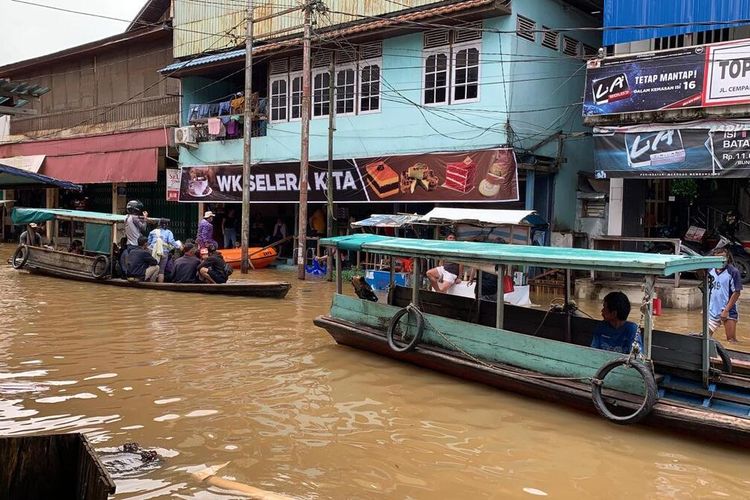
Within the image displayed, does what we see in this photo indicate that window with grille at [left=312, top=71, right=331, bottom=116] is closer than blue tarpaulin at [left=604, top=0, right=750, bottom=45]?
No

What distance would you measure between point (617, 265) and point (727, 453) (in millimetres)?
1833

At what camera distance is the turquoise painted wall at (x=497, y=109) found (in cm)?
1564

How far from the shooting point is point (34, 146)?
28.7m

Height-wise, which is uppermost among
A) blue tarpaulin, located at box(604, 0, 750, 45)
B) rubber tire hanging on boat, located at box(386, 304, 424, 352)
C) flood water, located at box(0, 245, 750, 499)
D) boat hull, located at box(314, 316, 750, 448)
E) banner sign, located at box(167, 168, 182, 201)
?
blue tarpaulin, located at box(604, 0, 750, 45)

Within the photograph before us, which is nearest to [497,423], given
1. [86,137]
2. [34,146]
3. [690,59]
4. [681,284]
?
[681,284]

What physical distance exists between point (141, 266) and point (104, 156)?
1215 cm

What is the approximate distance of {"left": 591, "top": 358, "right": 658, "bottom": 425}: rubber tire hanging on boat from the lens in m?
5.88

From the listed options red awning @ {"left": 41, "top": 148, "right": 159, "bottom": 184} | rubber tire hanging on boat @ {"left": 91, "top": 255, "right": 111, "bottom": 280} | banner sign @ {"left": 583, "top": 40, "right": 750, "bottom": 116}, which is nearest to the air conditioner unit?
red awning @ {"left": 41, "top": 148, "right": 159, "bottom": 184}

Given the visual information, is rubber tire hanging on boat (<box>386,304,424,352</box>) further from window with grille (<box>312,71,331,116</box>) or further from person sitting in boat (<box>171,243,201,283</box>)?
window with grille (<box>312,71,331,116</box>)

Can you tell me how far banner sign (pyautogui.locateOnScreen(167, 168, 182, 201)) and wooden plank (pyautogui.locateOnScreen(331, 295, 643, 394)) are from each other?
625 inches

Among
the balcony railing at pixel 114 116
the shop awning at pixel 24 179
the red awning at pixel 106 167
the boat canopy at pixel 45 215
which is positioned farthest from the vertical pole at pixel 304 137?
the shop awning at pixel 24 179

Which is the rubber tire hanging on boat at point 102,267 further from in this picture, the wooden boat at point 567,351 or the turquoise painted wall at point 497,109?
the wooden boat at point 567,351

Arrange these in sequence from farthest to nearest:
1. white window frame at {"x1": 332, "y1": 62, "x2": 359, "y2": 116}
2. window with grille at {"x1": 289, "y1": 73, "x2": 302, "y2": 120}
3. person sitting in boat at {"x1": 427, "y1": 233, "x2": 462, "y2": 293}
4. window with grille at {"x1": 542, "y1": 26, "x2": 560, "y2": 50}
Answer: window with grille at {"x1": 289, "y1": 73, "x2": 302, "y2": 120}, white window frame at {"x1": 332, "y1": 62, "x2": 359, "y2": 116}, window with grille at {"x1": 542, "y1": 26, "x2": 560, "y2": 50}, person sitting in boat at {"x1": 427, "y1": 233, "x2": 462, "y2": 293}

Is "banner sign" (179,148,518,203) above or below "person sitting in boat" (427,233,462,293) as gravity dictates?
above
